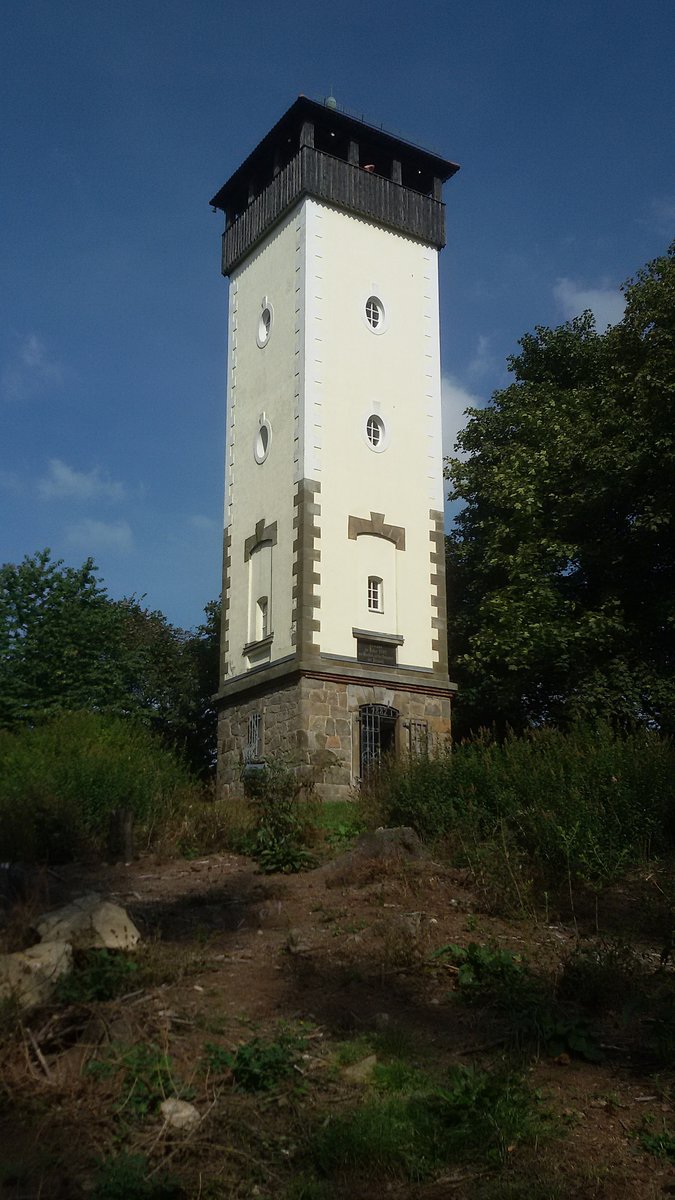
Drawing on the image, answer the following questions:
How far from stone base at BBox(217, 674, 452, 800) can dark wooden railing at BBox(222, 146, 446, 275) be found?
11629 mm

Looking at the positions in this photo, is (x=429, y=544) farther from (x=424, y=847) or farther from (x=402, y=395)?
(x=424, y=847)

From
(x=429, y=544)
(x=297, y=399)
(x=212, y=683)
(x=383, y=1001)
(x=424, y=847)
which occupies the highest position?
(x=297, y=399)

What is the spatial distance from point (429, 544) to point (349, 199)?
8.57 meters

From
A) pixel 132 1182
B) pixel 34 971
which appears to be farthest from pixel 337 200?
pixel 132 1182

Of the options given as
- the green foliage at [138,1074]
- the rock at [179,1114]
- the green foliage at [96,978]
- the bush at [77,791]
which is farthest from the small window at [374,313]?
the rock at [179,1114]

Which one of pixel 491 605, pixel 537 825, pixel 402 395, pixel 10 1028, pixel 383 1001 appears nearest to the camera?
pixel 10 1028

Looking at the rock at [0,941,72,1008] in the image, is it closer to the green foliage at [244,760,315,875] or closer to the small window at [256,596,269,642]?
the green foliage at [244,760,315,875]

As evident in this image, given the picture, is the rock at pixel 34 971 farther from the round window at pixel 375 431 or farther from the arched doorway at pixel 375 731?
the round window at pixel 375 431

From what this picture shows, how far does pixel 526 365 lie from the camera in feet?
94.6

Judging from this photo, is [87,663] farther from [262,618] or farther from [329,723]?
[329,723]

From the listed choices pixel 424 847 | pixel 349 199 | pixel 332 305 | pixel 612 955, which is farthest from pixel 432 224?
pixel 612 955

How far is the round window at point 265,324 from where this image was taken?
25250mm

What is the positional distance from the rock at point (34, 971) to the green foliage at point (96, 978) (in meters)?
0.08

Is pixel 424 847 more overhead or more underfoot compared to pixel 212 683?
more underfoot
